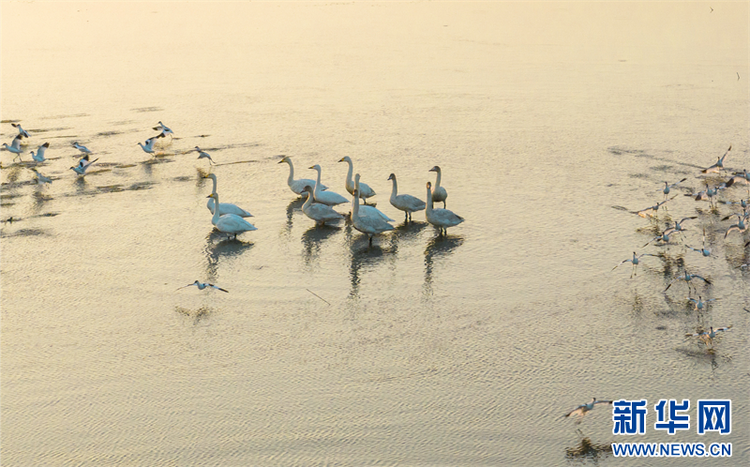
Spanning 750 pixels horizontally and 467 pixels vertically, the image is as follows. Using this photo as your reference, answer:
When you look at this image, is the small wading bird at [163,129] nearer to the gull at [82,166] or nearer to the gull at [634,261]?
the gull at [82,166]

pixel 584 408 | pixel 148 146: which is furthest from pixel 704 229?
pixel 148 146

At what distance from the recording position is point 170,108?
2277 centimetres

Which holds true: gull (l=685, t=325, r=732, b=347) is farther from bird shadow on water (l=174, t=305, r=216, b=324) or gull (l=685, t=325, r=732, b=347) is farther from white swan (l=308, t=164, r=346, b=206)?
white swan (l=308, t=164, r=346, b=206)

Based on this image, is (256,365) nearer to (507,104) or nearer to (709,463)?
(709,463)

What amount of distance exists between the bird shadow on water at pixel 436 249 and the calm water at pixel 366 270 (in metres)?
0.06

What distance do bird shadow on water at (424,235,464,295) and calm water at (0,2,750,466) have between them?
6 centimetres

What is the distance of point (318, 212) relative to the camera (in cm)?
1462

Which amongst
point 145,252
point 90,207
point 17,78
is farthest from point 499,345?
point 17,78

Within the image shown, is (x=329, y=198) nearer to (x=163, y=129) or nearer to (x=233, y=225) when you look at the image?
(x=233, y=225)

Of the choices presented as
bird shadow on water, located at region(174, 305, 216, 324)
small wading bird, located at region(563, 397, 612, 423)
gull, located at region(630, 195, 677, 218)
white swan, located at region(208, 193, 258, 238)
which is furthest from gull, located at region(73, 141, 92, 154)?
small wading bird, located at region(563, 397, 612, 423)

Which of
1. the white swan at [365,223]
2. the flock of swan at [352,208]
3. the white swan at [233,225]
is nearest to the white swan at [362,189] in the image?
the flock of swan at [352,208]

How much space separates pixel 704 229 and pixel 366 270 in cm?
573

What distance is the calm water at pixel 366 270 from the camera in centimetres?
904

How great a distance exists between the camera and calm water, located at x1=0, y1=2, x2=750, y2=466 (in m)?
9.04
